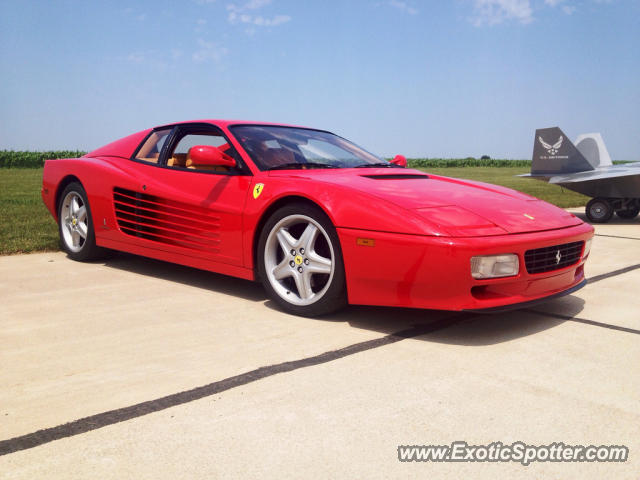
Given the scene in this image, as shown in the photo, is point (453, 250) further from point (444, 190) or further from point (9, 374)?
point (9, 374)

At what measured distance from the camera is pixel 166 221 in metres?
4.34

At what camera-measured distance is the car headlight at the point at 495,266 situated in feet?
9.77

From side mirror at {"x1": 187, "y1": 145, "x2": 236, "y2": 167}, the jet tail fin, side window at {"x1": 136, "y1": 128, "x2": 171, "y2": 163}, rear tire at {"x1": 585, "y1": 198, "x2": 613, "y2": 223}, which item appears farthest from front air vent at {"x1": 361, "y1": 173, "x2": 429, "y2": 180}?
the jet tail fin

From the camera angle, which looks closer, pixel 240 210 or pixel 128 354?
pixel 128 354

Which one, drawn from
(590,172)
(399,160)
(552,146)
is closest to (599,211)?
(590,172)

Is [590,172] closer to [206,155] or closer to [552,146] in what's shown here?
[552,146]

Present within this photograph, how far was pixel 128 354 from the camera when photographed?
285cm

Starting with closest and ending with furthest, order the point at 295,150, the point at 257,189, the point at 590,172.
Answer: the point at 257,189 → the point at 295,150 → the point at 590,172

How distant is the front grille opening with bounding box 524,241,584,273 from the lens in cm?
318

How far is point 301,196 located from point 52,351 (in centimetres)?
158

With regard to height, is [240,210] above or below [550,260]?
above

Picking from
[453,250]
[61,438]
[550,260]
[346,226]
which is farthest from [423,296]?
[61,438]

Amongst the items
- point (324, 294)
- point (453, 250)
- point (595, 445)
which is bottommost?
point (595, 445)

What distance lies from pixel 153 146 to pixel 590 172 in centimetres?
1012
